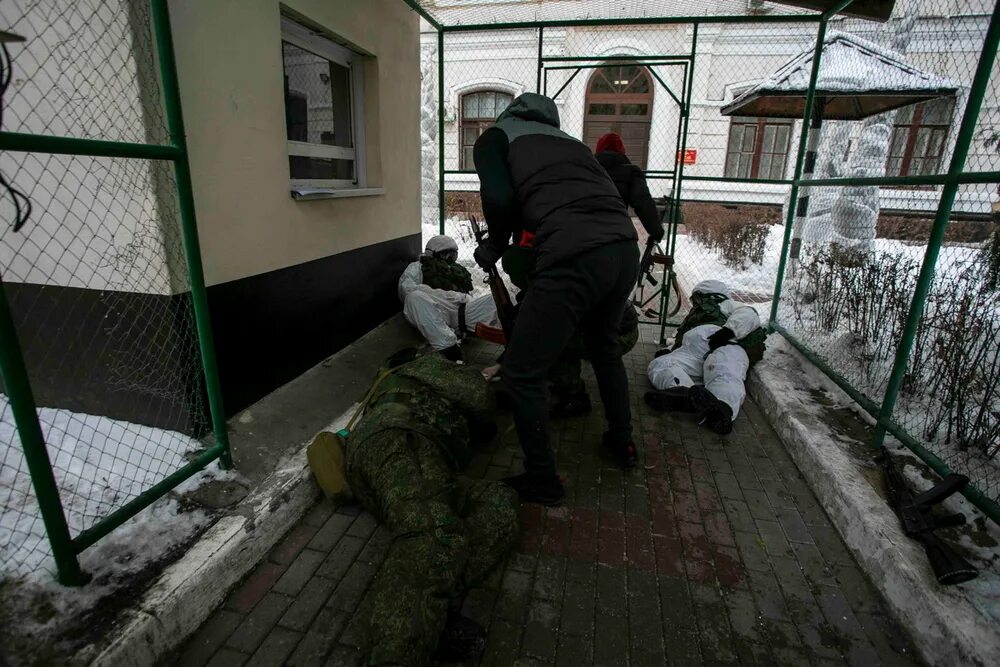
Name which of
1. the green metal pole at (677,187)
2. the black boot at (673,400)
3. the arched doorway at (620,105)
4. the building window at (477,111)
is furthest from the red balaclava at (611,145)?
the arched doorway at (620,105)

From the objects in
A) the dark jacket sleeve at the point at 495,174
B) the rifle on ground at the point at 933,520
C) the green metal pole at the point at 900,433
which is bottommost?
the rifle on ground at the point at 933,520

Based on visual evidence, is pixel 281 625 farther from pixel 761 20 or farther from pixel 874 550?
pixel 761 20

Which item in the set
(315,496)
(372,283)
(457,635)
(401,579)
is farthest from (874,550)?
(372,283)

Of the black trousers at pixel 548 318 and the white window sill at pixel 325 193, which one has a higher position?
the white window sill at pixel 325 193

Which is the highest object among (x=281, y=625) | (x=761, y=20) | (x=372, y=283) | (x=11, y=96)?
(x=761, y=20)

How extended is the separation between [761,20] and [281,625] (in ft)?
17.7

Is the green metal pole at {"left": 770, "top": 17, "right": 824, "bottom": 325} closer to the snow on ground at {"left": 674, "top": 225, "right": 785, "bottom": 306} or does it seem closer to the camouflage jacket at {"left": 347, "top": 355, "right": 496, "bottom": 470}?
the snow on ground at {"left": 674, "top": 225, "right": 785, "bottom": 306}

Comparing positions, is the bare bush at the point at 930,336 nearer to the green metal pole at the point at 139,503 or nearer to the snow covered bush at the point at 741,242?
the green metal pole at the point at 139,503

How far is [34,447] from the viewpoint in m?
1.59

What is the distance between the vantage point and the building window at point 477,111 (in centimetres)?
1380

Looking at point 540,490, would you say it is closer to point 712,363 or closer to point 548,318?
point 548,318

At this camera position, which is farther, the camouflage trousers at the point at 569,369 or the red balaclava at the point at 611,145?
the red balaclava at the point at 611,145

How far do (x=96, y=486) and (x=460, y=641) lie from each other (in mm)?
1592

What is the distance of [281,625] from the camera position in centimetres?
188
